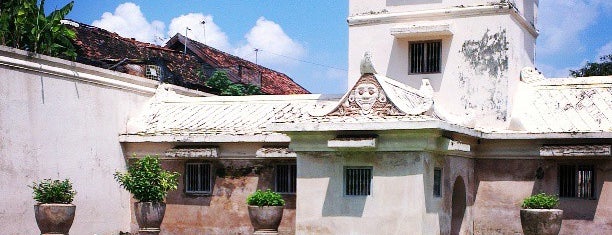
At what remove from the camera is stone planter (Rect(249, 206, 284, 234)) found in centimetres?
1531

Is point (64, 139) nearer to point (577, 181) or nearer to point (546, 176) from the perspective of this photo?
point (546, 176)

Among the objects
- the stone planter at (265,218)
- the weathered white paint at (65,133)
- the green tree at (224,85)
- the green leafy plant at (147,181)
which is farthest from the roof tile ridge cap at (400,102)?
the green tree at (224,85)

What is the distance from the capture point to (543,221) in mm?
14922

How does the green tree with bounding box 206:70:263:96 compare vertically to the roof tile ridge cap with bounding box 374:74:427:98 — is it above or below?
above

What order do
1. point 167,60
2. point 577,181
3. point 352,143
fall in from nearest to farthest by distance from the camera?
point 352,143, point 577,181, point 167,60

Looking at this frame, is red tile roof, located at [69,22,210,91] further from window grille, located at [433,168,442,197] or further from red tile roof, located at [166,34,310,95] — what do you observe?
window grille, located at [433,168,442,197]

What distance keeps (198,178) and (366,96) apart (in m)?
5.54

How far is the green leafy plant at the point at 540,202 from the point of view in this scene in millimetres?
15070

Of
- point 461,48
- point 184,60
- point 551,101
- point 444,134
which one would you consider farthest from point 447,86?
point 184,60

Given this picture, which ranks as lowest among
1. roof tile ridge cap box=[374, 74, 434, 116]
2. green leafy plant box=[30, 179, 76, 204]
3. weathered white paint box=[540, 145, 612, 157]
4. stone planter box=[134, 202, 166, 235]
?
stone planter box=[134, 202, 166, 235]

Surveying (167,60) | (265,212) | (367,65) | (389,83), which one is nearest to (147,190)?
(265,212)

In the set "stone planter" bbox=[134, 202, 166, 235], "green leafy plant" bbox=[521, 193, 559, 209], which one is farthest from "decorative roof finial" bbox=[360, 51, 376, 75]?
"stone planter" bbox=[134, 202, 166, 235]

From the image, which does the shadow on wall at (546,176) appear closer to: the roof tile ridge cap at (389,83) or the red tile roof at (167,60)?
the roof tile ridge cap at (389,83)

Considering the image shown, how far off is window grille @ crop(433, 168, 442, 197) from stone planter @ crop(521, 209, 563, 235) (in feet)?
5.25
